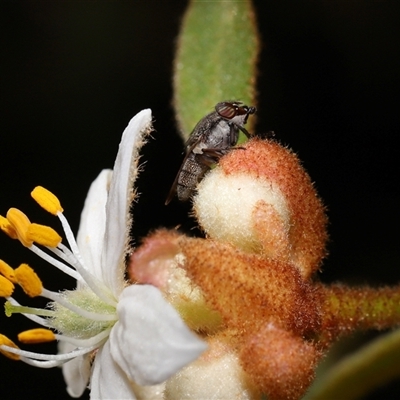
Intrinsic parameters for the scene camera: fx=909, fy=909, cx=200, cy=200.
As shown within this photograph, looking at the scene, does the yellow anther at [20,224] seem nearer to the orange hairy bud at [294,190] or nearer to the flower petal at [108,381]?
the flower petal at [108,381]

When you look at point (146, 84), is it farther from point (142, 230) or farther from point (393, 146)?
point (393, 146)

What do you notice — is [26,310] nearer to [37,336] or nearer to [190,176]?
[37,336]

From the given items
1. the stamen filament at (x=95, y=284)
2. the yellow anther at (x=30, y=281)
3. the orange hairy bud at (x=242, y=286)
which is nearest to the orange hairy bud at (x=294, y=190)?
the orange hairy bud at (x=242, y=286)

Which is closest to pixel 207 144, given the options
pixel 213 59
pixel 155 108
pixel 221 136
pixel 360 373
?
pixel 221 136

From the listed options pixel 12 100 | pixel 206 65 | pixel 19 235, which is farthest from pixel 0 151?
pixel 19 235

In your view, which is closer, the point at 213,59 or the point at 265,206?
the point at 265,206

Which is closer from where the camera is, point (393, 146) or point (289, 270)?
point (289, 270)

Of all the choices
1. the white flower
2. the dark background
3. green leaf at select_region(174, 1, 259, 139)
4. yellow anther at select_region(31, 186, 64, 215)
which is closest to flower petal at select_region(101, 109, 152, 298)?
the white flower
